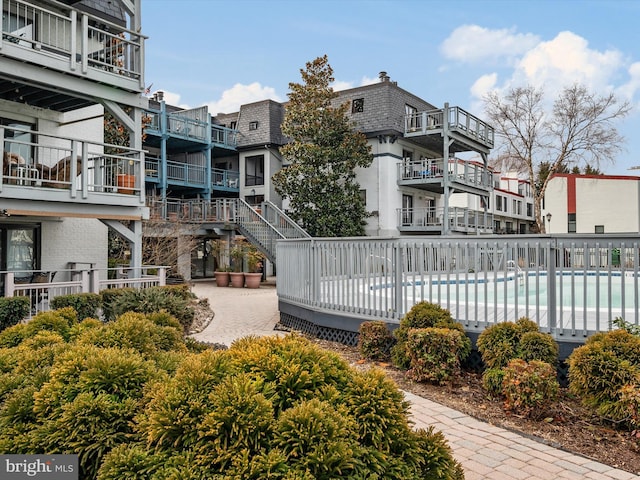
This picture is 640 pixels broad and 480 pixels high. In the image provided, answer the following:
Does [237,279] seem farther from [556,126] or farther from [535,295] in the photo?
[556,126]

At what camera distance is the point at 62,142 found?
1272cm

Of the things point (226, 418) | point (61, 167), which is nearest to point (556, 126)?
point (61, 167)

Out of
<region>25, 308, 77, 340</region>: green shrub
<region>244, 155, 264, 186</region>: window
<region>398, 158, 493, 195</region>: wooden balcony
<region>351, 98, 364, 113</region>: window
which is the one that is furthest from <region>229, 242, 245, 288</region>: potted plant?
<region>25, 308, 77, 340</region>: green shrub

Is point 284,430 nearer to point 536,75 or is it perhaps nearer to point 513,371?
point 513,371

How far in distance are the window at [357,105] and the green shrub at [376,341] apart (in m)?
21.2

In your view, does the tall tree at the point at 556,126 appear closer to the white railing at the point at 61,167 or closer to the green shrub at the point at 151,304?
the white railing at the point at 61,167

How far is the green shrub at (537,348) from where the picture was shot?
5.54m

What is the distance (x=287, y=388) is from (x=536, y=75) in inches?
1432

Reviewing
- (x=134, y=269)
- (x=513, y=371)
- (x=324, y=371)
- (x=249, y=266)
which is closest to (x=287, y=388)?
(x=324, y=371)

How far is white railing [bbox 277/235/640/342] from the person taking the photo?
5.98 m

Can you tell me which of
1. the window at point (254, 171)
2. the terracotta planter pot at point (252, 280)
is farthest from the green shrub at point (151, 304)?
the window at point (254, 171)

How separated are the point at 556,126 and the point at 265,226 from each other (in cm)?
2296

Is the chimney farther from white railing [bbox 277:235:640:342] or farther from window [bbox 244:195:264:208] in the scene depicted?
white railing [bbox 277:235:640:342]

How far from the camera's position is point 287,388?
253 cm
